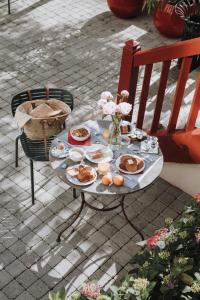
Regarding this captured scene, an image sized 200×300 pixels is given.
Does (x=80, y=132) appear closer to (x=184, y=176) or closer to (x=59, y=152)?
(x=59, y=152)

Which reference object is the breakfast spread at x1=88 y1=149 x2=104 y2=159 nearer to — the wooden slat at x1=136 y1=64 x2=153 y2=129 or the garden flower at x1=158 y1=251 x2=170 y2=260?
the wooden slat at x1=136 y1=64 x2=153 y2=129

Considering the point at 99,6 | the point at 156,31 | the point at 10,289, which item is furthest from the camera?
the point at 99,6

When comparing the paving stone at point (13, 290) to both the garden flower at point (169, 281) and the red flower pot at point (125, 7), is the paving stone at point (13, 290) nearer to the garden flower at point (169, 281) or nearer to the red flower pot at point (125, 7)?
the garden flower at point (169, 281)

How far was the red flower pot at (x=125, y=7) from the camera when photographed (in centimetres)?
753

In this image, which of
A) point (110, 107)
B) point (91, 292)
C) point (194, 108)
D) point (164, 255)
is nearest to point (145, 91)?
point (194, 108)

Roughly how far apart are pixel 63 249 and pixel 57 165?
31.1 inches

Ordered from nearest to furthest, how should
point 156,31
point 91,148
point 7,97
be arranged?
point 91,148
point 7,97
point 156,31

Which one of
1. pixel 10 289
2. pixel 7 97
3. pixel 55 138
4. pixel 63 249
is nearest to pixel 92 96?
pixel 7 97

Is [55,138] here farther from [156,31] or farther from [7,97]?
[156,31]

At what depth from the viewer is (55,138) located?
4.41m

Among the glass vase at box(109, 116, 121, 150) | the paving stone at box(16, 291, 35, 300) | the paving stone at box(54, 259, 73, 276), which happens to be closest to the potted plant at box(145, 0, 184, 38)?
the glass vase at box(109, 116, 121, 150)

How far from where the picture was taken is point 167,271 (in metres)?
3.17

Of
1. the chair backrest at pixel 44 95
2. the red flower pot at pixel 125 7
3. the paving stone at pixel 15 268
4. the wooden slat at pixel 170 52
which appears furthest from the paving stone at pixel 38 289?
the red flower pot at pixel 125 7

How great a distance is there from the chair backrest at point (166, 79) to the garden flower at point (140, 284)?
1.91 metres
